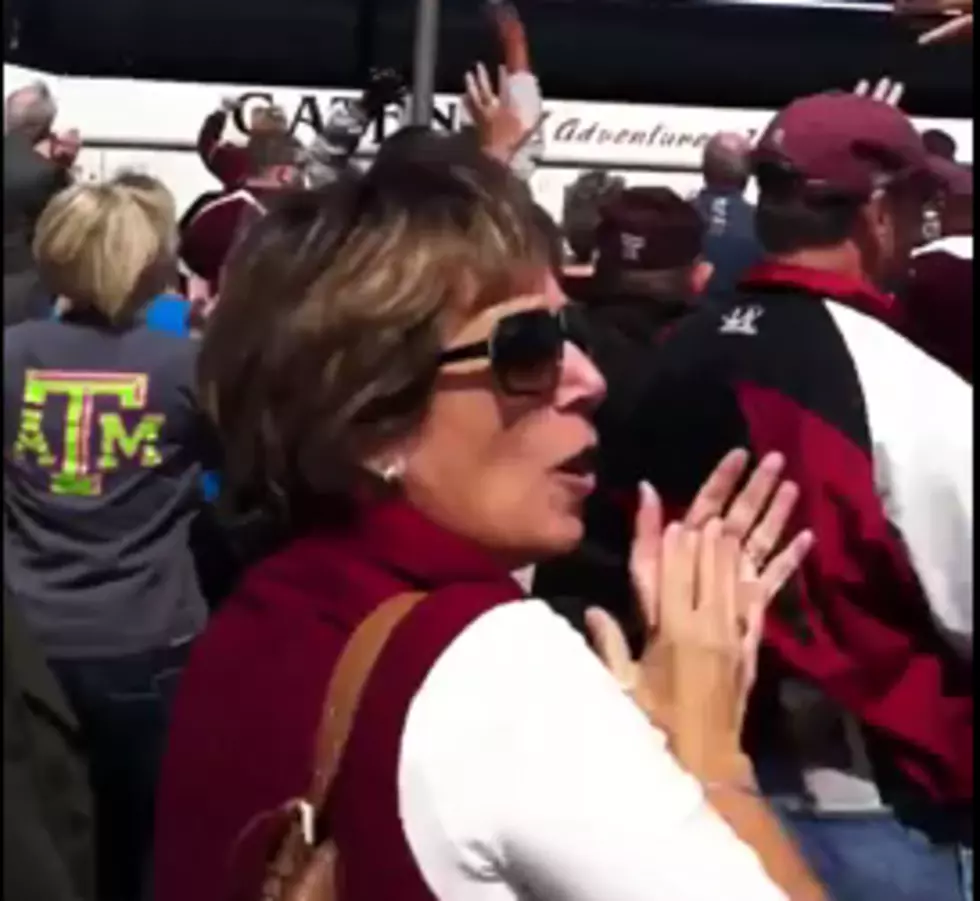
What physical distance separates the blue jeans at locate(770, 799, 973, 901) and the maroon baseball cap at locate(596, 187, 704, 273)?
107 centimetres

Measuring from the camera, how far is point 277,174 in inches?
171

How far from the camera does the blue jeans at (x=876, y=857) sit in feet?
8.48

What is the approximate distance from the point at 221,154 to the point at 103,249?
1.38m

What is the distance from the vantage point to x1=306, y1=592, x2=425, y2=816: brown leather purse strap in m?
1.44

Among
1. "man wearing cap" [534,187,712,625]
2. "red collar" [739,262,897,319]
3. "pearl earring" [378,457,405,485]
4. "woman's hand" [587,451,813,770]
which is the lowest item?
"man wearing cap" [534,187,712,625]

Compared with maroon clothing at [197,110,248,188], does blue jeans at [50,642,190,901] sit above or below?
below

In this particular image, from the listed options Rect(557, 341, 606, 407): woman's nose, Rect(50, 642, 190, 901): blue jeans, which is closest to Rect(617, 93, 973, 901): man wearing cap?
Rect(557, 341, 606, 407): woman's nose

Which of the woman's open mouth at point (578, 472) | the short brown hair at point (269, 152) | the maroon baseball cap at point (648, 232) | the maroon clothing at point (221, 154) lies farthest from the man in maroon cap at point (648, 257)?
the woman's open mouth at point (578, 472)

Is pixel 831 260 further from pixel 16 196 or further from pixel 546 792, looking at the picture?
pixel 16 196

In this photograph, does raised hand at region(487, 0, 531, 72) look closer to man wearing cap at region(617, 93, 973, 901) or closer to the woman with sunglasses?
man wearing cap at region(617, 93, 973, 901)

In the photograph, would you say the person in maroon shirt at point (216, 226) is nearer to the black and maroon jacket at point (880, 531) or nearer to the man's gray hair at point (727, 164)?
the man's gray hair at point (727, 164)

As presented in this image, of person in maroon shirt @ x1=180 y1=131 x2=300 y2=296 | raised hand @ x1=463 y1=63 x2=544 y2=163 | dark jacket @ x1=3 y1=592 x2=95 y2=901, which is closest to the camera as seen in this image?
dark jacket @ x1=3 y1=592 x2=95 y2=901

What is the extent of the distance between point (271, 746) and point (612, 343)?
1.64 metres

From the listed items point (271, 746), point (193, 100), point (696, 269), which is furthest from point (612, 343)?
point (193, 100)
